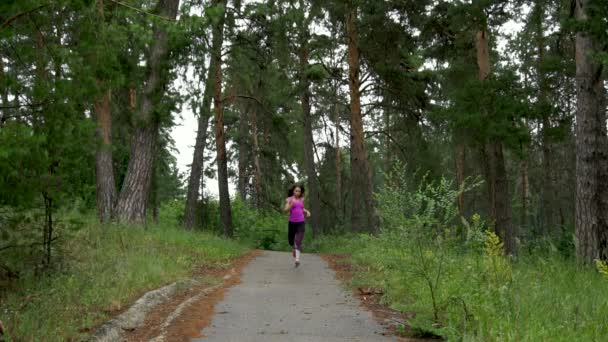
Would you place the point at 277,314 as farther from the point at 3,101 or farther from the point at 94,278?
the point at 3,101

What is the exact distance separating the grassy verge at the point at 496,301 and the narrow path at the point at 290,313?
636 millimetres

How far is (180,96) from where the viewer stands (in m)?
13.9

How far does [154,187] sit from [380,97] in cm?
1208

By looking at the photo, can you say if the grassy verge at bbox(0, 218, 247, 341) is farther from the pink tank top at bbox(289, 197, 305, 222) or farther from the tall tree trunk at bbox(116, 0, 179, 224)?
the pink tank top at bbox(289, 197, 305, 222)

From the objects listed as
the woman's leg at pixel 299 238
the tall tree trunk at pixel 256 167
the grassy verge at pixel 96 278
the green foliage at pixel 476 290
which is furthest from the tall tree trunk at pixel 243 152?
the green foliage at pixel 476 290

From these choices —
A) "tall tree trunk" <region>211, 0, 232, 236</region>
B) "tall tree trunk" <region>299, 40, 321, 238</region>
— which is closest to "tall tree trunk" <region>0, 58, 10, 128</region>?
"tall tree trunk" <region>211, 0, 232, 236</region>

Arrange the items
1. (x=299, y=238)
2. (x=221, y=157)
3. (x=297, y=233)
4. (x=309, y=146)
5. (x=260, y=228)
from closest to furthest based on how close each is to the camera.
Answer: (x=299, y=238), (x=297, y=233), (x=221, y=157), (x=309, y=146), (x=260, y=228)

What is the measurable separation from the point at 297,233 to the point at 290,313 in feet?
19.5

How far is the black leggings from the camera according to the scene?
12.8 meters

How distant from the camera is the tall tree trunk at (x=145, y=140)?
1301 centimetres

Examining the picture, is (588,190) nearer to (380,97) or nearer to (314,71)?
(380,97)

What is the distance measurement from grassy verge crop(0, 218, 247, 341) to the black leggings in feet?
5.27

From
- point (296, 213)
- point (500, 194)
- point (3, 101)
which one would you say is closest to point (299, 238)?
point (296, 213)

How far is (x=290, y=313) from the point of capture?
705 cm
